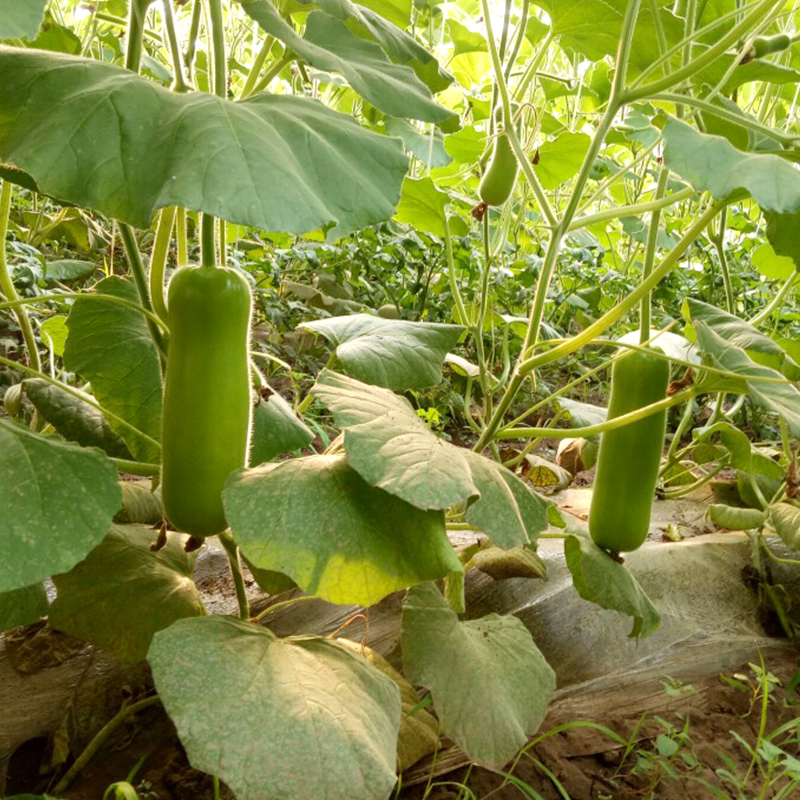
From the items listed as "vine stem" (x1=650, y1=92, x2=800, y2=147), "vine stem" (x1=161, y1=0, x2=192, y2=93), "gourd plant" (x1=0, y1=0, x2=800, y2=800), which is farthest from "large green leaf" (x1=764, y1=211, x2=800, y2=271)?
"vine stem" (x1=161, y1=0, x2=192, y2=93)

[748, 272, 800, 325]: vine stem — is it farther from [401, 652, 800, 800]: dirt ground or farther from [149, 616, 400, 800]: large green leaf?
[149, 616, 400, 800]: large green leaf

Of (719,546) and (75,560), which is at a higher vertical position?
(75,560)

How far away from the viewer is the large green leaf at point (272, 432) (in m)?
1.18

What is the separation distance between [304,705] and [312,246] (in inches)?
78.6

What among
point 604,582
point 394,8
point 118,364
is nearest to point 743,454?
point 604,582

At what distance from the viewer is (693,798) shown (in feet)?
4.05

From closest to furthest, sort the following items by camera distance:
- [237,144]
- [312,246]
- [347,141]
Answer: [237,144] → [347,141] → [312,246]

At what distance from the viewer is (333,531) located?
903 millimetres

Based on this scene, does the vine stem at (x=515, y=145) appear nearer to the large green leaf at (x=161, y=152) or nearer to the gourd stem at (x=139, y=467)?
the large green leaf at (x=161, y=152)

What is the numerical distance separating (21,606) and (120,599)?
13 centimetres

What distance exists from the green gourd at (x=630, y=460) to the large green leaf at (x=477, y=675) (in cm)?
29

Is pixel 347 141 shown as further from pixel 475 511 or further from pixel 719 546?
pixel 719 546

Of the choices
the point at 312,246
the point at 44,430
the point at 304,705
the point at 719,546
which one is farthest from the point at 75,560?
the point at 312,246

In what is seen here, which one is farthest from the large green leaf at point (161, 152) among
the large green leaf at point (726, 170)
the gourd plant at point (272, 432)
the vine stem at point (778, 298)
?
the vine stem at point (778, 298)
